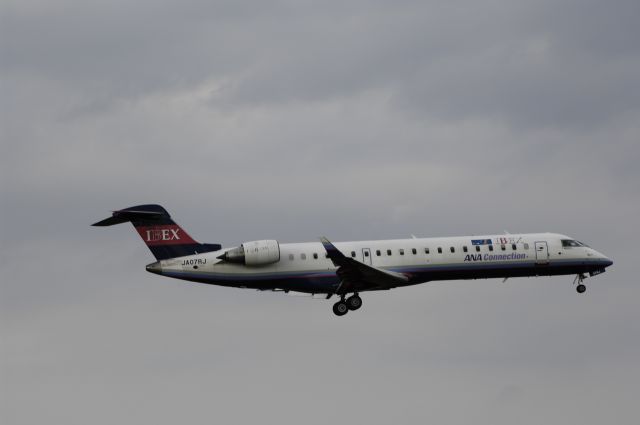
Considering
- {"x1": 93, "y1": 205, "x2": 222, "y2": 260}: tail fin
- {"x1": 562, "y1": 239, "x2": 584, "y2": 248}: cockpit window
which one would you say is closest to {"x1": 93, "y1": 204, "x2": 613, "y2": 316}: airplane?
{"x1": 93, "y1": 205, "x2": 222, "y2": 260}: tail fin

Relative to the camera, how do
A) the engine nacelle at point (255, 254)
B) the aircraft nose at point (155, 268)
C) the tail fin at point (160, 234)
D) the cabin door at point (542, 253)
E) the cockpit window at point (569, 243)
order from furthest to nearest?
1. the cockpit window at point (569, 243)
2. the cabin door at point (542, 253)
3. the tail fin at point (160, 234)
4. the aircraft nose at point (155, 268)
5. the engine nacelle at point (255, 254)

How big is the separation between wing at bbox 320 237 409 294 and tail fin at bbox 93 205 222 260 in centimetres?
611

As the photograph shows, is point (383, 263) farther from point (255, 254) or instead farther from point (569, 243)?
point (569, 243)

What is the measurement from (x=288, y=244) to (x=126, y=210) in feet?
26.0

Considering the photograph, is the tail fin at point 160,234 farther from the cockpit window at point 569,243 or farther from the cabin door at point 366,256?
the cockpit window at point 569,243

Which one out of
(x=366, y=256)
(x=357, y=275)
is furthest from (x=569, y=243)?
(x=357, y=275)

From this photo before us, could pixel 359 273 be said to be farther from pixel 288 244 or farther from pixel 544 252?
pixel 544 252

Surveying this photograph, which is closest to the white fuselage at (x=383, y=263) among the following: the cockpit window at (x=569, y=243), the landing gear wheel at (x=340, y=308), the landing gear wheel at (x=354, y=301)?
the landing gear wheel at (x=340, y=308)

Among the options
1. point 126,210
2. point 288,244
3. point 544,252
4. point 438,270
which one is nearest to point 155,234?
point 126,210

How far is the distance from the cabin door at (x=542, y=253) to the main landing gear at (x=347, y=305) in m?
9.12

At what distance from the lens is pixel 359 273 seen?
50.8m

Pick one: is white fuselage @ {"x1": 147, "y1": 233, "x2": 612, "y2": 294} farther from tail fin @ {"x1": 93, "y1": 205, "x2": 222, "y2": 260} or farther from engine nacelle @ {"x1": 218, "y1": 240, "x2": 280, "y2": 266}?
tail fin @ {"x1": 93, "y1": 205, "x2": 222, "y2": 260}

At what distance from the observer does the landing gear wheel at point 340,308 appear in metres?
52.3

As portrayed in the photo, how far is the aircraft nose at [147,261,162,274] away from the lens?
51.6m
